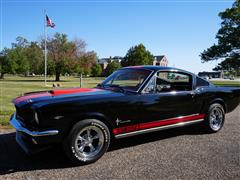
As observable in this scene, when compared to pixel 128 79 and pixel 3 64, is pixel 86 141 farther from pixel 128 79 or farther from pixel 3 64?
pixel 3 64

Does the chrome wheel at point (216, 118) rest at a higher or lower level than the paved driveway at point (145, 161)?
higher

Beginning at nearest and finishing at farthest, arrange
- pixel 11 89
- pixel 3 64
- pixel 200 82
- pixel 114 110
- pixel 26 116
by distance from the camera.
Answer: pixel 26 116
pixel 114 110
pixel 200 82
pixel 11 89
pixel 3 64

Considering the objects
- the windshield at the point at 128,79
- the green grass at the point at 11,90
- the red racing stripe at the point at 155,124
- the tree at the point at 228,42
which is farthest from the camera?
the tree at the point at 228,42

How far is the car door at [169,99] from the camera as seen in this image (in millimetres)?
4359

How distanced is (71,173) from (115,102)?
4.38 feet

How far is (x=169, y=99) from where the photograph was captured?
466 centimetres

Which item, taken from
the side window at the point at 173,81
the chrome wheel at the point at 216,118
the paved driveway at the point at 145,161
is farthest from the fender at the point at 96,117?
the chrome wheel at the point at 216,118

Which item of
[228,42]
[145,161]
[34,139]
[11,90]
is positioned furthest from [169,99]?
[228,42]

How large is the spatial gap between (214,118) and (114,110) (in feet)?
9.75

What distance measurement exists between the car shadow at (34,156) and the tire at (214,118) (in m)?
1.01

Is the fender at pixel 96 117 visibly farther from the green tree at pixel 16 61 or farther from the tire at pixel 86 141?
the green tree at pixel 16 61

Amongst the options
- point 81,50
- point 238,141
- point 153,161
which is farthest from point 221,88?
point 81,50

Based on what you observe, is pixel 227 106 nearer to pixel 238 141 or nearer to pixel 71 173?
pixel 238 141

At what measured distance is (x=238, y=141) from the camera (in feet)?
15.9
